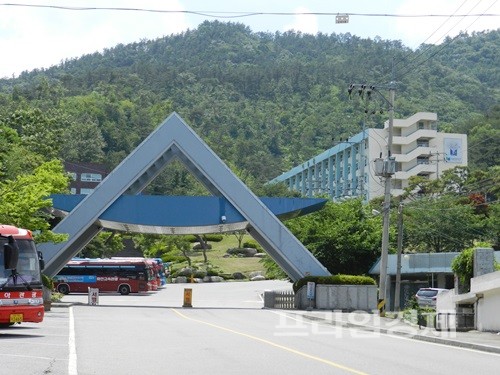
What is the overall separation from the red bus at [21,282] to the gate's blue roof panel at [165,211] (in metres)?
25.9

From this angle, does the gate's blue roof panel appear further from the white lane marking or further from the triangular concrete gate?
the white lane marking

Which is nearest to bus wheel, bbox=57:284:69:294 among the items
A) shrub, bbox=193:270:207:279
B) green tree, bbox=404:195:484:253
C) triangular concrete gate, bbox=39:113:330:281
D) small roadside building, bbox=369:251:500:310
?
triangular concrete gate, bbox=39:113:330:281

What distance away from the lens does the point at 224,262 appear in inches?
4198

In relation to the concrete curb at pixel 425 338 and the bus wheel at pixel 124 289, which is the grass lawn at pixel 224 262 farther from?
the concrete curb at pixel 425 338

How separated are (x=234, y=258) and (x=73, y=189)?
108 feet

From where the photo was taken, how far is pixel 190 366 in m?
16.4

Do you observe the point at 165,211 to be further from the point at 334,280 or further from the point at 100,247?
the point at 100,247

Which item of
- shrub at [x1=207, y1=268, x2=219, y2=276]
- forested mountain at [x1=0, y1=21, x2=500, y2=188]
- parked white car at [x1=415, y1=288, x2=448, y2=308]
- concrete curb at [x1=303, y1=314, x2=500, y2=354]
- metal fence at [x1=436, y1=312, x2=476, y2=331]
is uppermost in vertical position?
forested mountain at [x1=0, y1=21, x2=500, y2=188]

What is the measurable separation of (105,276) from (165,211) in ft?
80.0

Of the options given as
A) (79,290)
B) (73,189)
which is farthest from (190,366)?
(73,189)

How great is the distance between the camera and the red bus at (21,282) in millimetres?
24156

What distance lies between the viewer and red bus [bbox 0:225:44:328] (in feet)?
79.3

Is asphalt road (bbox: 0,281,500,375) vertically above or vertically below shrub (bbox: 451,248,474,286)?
below

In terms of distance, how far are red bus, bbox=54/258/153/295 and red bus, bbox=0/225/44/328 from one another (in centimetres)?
4952
